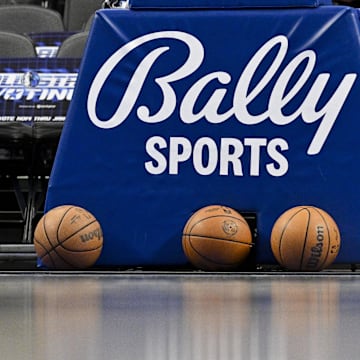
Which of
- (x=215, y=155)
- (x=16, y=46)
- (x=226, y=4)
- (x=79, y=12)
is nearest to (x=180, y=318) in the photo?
(x=215, y=155)

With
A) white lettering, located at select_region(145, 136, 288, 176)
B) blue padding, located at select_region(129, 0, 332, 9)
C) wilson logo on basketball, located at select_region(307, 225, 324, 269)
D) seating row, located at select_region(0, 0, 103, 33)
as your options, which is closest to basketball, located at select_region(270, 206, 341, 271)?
wilson logo on basketball, located at select_region(307, 225, 324, 269)

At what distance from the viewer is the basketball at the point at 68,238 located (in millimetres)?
3673

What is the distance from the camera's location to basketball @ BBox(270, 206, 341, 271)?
3.55m

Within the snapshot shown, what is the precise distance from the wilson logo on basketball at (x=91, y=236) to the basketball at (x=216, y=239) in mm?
362

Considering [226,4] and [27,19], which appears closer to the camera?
[226,4]

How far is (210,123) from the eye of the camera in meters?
3.95

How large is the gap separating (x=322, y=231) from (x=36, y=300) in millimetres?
1482

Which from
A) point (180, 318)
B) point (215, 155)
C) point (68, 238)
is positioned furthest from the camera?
point (215, 155)

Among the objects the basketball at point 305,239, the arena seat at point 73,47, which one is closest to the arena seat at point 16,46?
→ the arena seat at point 73,47

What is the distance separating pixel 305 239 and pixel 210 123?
72cm

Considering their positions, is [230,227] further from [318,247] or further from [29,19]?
[29,19]

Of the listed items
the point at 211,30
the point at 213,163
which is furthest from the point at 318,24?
the point at 213,163

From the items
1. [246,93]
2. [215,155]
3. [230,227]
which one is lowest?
[230,227]

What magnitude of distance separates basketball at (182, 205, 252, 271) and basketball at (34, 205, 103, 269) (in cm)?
39
